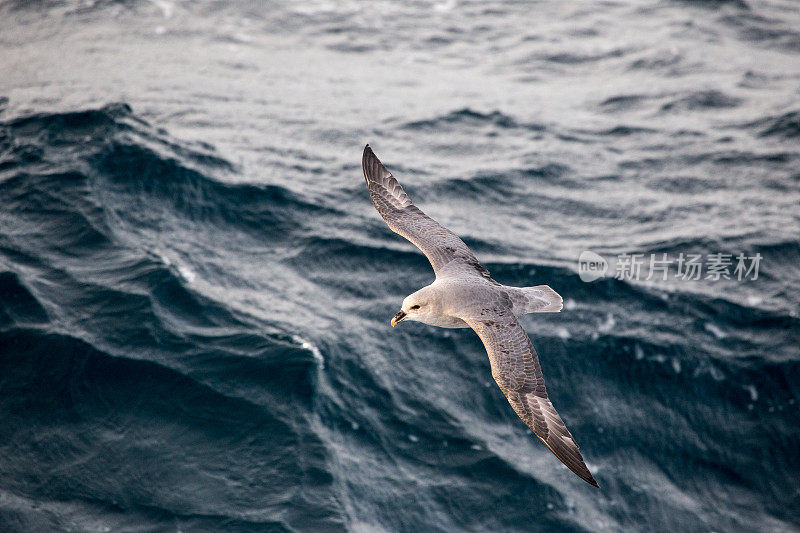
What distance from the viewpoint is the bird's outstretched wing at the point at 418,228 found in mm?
12367

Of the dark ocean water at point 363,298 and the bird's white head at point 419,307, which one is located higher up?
the bird's white head at point 419,307

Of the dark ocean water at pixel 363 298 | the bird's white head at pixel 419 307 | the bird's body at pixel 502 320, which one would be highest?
the bird's white head at pixel 419 307

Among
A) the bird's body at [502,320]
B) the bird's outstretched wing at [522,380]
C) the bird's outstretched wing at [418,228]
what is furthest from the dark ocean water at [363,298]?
the bird's outstretched wing at [522,380]

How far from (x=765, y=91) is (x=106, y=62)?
884 inches

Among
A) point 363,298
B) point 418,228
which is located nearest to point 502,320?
point 418,228

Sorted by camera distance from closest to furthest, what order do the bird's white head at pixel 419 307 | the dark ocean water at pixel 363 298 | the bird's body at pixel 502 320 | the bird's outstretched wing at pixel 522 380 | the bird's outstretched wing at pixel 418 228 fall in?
the bird's outstretched wing at pixel 522 380 → the bird's body at pixel 502 320 → the bird's white head at pixel 419 307 → the bird's outstretched wing at pixel 418 228 → the dark ocean water at pixel 363 298

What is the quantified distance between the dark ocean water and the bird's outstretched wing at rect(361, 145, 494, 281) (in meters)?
3.27

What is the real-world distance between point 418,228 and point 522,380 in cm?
374

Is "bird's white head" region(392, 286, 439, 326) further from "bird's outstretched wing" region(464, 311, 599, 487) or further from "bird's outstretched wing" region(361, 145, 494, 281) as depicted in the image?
"bird's outstretched wing" region(361, 145, 494, 281)

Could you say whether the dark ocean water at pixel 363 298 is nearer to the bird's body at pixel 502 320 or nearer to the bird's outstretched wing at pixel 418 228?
the bird's outstretched wing at pixel 418 228

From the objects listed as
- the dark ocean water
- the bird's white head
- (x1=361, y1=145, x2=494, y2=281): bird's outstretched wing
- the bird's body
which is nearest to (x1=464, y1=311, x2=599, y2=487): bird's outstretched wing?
the bird's body

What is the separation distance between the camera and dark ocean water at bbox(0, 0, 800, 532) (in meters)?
13.4

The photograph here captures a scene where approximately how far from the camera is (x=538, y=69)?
2831 centimetres

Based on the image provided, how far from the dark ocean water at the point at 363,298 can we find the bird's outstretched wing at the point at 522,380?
396 cm
